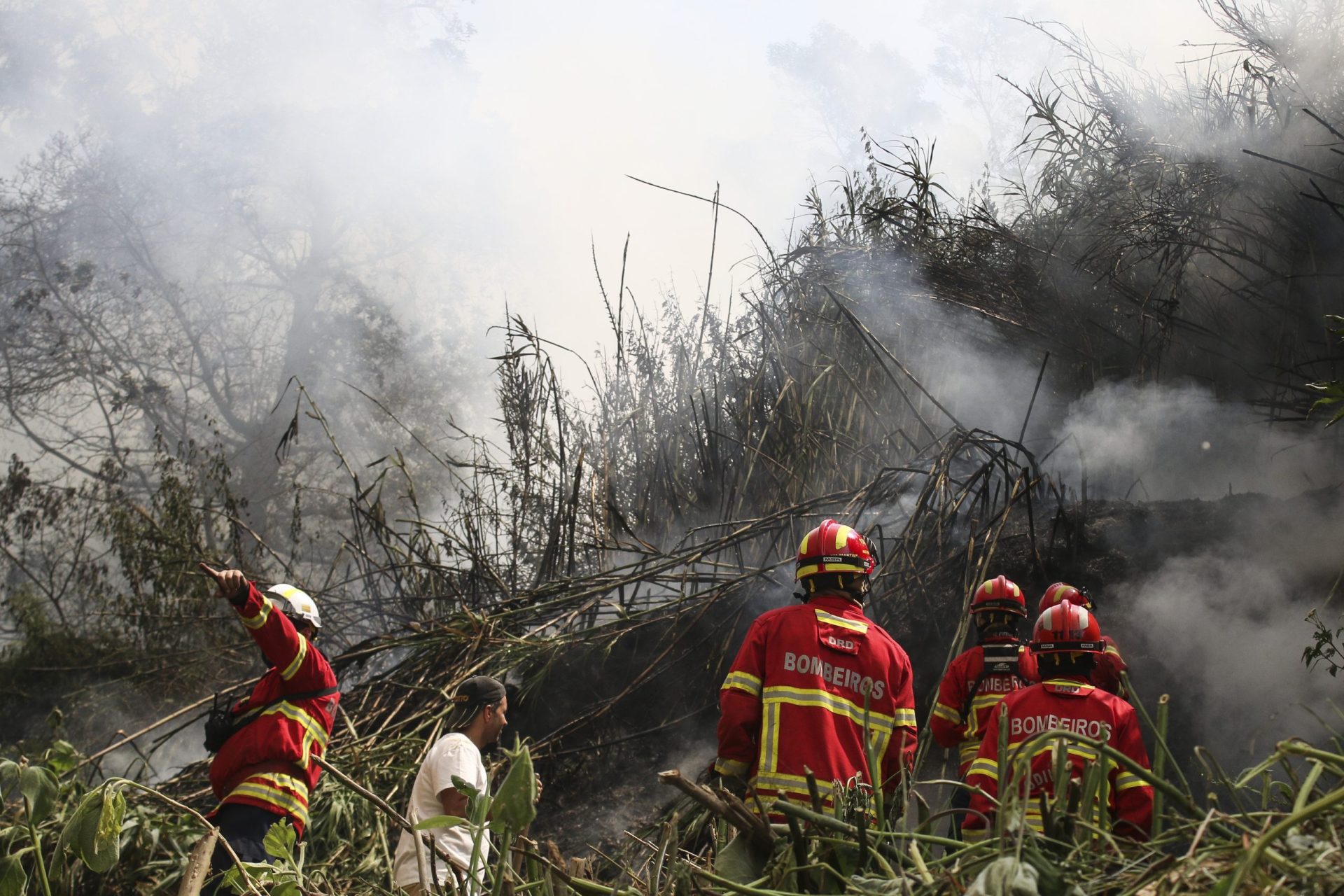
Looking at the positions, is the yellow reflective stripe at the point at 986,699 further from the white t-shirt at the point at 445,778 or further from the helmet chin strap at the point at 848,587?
the white t-shirt at the point at 445,778

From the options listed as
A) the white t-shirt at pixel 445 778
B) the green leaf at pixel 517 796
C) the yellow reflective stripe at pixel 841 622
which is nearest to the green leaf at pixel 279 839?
the green leaf at pixel 517 796

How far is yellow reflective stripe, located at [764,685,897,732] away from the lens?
3697mm

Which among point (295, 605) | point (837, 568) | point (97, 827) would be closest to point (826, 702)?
point (837, 568)

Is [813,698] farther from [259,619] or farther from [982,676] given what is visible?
[259,619]

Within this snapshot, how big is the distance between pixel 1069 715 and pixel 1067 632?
0.34 meters

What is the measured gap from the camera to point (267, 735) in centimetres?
423

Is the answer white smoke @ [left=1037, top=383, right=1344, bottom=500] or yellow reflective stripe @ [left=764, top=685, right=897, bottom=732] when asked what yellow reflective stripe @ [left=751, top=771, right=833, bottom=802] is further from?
white smoke @ [left=1037, top=383, right=1344, bottom=500]

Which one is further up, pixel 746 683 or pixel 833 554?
pixel 833 554

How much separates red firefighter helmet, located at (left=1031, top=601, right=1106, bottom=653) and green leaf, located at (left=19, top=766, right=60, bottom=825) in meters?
3.06

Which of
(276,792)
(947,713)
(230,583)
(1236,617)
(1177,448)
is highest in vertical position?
(230,583)

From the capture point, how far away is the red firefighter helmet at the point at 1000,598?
15.6 ft

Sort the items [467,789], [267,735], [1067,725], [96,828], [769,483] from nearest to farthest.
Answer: [467,789]
[96,828]
[1067,725]
[267,735]
[769,483]

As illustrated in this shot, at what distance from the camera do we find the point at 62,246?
14430 millimetres

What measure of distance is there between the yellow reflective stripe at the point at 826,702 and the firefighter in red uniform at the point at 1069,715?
320 millimetres
